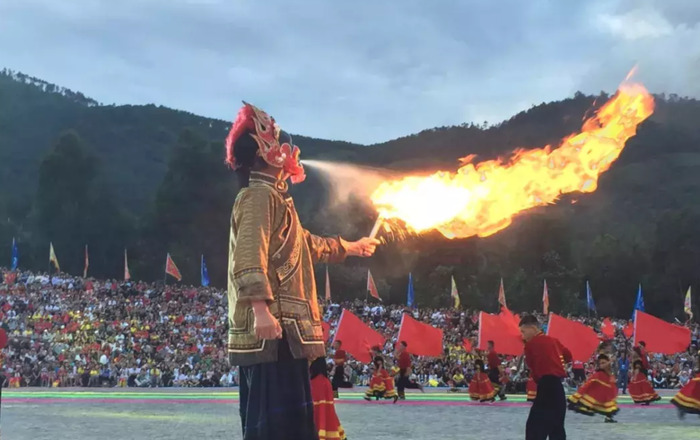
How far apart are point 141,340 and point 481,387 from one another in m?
16.4

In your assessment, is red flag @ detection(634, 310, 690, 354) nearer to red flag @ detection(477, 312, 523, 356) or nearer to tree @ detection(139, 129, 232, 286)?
red flag @ detection(477, 312, 523, 356)

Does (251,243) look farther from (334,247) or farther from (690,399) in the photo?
(690,399)

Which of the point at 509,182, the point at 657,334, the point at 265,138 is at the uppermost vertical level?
the point at 509,182

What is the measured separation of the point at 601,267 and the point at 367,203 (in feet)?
211

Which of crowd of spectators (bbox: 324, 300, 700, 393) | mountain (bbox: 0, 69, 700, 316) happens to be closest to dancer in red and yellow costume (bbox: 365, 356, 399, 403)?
crowd of spectators (bbox: 324, 300, 700, 393)

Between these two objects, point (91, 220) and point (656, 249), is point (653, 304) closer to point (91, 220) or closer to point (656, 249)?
point (656, 249)

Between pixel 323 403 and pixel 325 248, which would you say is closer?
pixel 325 248

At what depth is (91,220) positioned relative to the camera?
6950cm

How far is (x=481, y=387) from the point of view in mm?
17844

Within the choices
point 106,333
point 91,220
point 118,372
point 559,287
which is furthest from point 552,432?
point 91,220

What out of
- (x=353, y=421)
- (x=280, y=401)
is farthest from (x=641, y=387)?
(x=280, y=401)

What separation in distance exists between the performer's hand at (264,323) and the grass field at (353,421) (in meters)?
6.14

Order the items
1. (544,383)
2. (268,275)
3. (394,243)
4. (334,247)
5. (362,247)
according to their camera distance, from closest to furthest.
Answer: (268,275)
(334,247)
(362,247)
(544,383)
(394,243)

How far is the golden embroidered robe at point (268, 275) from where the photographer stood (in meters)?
4.25
